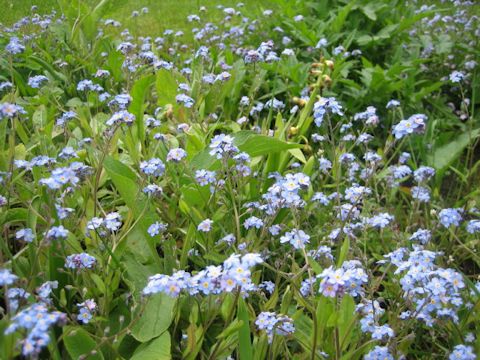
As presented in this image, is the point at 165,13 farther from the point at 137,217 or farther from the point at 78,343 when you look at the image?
the point at 78,343

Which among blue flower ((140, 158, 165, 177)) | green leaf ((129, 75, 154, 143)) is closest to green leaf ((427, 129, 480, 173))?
green leaf ((129, 75, 154, 143))

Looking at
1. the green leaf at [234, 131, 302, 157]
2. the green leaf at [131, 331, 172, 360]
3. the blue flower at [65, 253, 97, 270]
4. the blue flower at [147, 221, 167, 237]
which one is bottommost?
the green leaf at [131, 331, 172, 360]

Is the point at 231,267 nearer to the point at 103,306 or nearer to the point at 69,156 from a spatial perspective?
the point at 103,306

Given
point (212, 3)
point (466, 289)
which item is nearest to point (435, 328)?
point (466, 289)

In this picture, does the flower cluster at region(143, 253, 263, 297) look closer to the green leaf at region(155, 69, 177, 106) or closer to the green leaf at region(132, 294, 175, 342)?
the green leaf at region(132, 294, 175, 342)

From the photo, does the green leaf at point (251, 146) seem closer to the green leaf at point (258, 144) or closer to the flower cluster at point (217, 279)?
the green leaf at point (258, 144)

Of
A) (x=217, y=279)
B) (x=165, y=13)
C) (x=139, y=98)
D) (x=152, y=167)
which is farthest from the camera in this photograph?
(x=165, y=13)

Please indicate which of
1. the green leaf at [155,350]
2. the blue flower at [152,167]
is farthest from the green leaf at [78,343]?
the blue flower at [152,167]

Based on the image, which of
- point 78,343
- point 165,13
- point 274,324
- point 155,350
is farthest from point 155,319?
point 165,13
